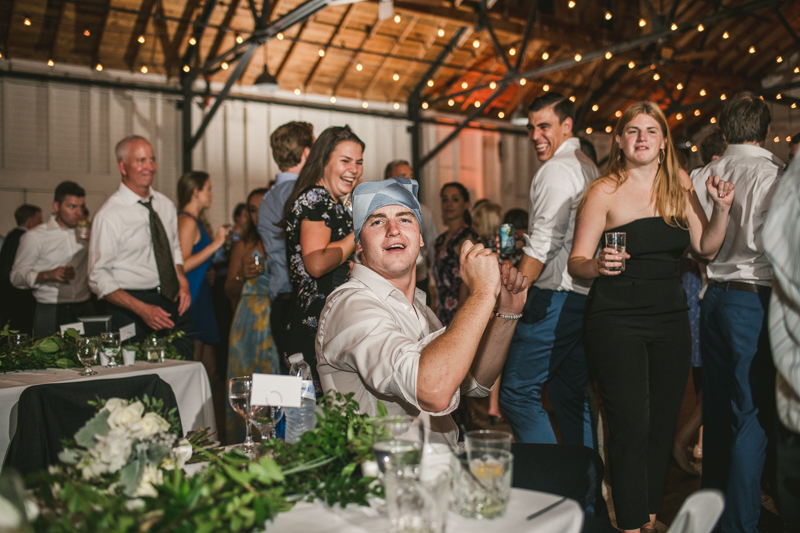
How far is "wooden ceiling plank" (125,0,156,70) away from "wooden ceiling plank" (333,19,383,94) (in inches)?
130

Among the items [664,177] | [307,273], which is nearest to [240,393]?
[307,273]

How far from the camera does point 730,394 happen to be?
246 centimetres

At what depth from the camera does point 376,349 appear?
1.44 meters

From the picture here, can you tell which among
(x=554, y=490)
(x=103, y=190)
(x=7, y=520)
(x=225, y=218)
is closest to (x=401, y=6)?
(x=225, y=218)

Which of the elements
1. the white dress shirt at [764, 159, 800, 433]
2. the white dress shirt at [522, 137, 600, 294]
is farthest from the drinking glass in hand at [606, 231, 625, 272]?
the white dress shirt at [764, 159, 800, 433]

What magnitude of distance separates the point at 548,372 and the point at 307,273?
112 cm

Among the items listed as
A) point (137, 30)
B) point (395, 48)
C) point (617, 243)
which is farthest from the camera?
point (395, 48)

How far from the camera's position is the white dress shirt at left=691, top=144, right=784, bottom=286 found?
94.8 inches

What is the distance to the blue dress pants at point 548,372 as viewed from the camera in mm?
2699

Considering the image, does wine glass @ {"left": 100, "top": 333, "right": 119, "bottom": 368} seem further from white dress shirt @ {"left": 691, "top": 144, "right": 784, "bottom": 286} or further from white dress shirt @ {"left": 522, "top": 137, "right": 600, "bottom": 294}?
white dress shirt @ {"left": 691, "top": 144, "right": 784, "bottom": 286}

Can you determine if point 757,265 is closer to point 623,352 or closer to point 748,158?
point 748,158

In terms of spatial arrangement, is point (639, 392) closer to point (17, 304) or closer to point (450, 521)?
point (450, 521)

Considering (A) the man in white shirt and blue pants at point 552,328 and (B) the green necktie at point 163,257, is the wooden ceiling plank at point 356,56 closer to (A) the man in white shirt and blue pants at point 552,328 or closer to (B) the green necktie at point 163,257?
(B) the green necktie at point 163,257

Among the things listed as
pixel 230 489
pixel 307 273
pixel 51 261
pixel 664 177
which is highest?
pixel 664 177
